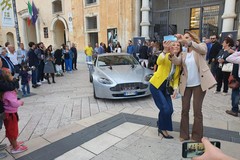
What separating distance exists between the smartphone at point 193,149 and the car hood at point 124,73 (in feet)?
14.2

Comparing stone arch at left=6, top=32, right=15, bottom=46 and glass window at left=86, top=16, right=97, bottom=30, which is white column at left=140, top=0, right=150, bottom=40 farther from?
stone arch at left=6, top=32, right=15, bottom=46

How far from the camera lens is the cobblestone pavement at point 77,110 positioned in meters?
3.99

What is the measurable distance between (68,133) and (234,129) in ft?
10.8

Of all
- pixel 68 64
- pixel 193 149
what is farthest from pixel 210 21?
pixel 193 149

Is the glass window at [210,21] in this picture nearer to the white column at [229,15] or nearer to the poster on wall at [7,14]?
the white column at [229,15]

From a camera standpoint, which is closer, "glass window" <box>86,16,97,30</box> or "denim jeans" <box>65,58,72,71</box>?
"denim jeans" <box>65,58,72,71</box>

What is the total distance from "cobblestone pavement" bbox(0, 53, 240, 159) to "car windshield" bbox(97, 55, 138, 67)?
4.03 feet

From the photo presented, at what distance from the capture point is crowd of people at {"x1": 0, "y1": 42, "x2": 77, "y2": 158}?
2.88m

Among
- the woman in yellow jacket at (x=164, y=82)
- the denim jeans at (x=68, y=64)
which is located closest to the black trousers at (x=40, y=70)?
the denim jeans at (x=68, y=64)

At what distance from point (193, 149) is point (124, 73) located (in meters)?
4.78

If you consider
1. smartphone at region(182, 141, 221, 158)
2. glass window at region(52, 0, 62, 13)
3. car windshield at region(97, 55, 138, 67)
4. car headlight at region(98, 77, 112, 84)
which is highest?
glass window at region(52, 0, 62, 13)

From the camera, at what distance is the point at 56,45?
67.6 feet

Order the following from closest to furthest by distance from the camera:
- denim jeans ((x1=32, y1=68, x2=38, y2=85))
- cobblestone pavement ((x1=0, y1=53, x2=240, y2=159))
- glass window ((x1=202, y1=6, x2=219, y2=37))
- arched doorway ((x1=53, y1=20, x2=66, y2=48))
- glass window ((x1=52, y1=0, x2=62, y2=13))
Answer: cobblestone pavement ((x1=0, y1=53, x2=240, y2=159)) < denim jeans ((x1=32, y1=68, x2=38, y2=85)) < glass window ((x1=202, y1=6, x2=219, y2=37)) < glass window ((x1=52, y1=0, x2=62, y2=13)) < arched doorway ((x1=53, y1=20, x2=66, y2=48))

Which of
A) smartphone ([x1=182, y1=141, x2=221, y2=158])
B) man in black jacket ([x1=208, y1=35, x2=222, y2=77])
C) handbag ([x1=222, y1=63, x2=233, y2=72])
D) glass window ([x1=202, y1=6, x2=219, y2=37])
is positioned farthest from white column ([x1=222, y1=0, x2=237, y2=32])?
smartphone ([x1=182, y1=141, x2=221, y2=158])
